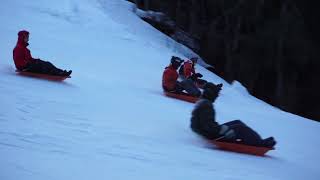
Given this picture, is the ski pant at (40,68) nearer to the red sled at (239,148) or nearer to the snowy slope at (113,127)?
the snowy slope at (113,127)

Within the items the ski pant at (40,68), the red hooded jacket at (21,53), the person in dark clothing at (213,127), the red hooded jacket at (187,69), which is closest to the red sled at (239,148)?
the person in dark clothing at (213,127)

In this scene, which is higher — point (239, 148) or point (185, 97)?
point (185, 97)

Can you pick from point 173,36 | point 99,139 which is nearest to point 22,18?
point 173,36

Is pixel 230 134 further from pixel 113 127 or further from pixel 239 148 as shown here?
pixel 113 127

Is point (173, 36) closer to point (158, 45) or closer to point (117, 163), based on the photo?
point (158, 45)

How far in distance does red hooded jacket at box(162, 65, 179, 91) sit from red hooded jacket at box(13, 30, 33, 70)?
275 cm

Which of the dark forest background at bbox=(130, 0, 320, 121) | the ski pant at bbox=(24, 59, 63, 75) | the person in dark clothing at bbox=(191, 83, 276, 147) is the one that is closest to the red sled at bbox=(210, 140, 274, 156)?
the person in dark clothing at bbox=(191, 83, 276, 147)

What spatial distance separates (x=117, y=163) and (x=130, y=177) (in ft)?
1.54

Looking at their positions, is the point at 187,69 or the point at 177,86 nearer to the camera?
the point at 177,86

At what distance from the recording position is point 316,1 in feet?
90.8

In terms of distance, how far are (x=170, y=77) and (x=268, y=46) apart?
58.6ft

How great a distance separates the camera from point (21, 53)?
367 inches

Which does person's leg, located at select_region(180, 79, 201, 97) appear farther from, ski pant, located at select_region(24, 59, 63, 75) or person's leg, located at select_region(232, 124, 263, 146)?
person's leg, located at select_region(232, 124, 263, 146)

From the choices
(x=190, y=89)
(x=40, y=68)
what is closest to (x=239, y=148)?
(x=190, y=89)
